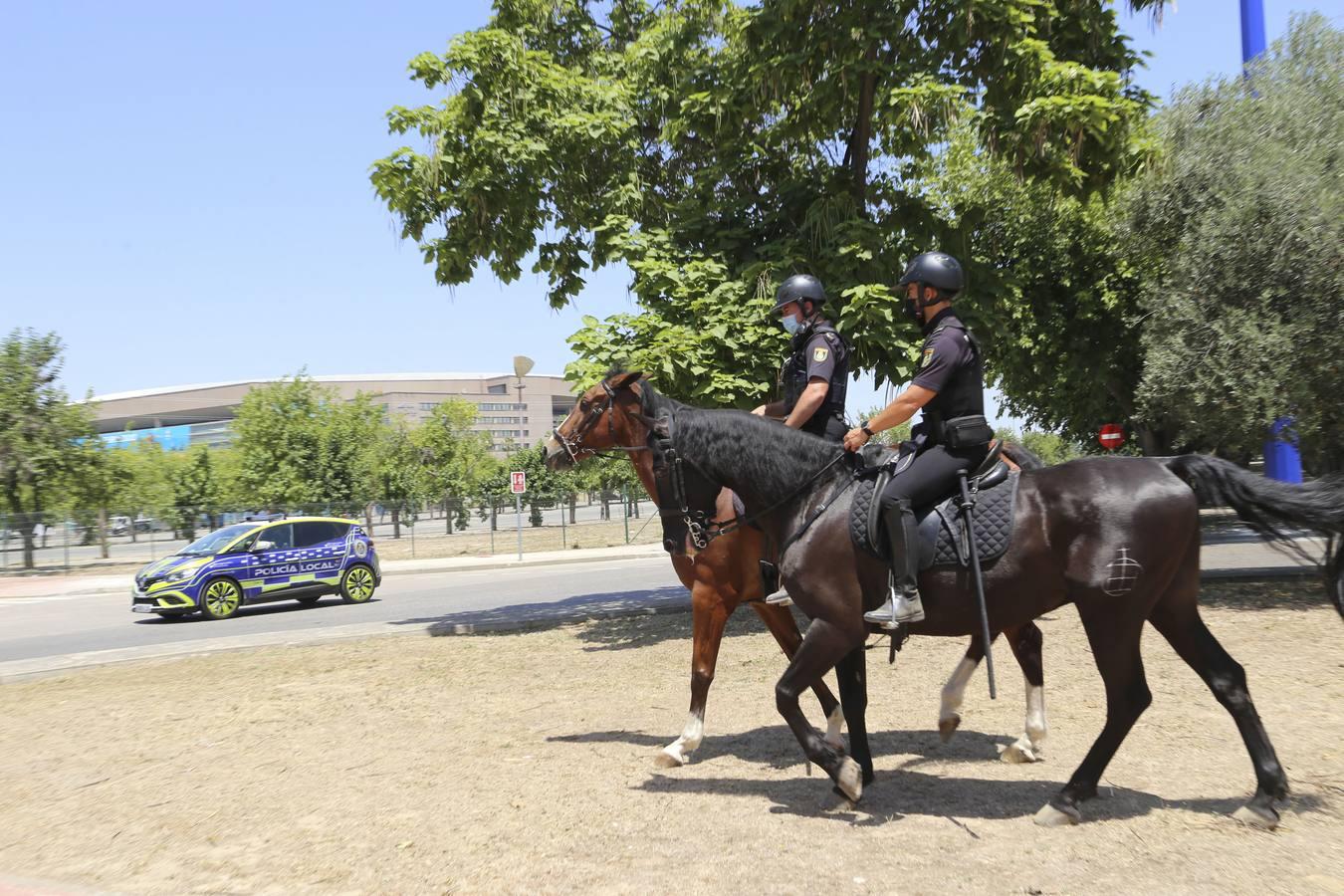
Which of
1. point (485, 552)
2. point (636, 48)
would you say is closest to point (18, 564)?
point (485, 552)

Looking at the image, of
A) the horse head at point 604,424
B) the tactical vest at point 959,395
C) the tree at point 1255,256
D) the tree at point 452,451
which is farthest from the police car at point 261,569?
the tree at point 452,451

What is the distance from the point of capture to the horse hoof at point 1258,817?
4.77m

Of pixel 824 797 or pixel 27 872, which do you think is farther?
pixel 824 797

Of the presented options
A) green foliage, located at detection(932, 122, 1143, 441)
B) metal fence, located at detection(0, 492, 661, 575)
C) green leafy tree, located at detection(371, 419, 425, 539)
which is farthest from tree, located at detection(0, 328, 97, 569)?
green foliage, located at detection(932, 122, 1143, 441)

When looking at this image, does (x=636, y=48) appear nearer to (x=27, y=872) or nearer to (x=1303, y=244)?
(x=1303, y=244)

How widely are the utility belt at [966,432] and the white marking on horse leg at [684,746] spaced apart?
2519 mm

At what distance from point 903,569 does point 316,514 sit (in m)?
34.8

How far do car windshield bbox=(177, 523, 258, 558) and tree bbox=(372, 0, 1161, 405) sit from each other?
27.7 ft

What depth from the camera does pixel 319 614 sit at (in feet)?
62.0

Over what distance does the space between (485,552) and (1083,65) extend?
28560 mm

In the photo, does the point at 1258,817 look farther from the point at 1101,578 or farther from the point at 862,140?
the point at 862,140

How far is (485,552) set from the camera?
3641cm

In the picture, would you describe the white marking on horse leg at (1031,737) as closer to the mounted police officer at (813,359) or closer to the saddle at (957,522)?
the saddle at (957,522)

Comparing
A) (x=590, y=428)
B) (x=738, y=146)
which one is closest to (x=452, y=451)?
(x=738, y=146)
